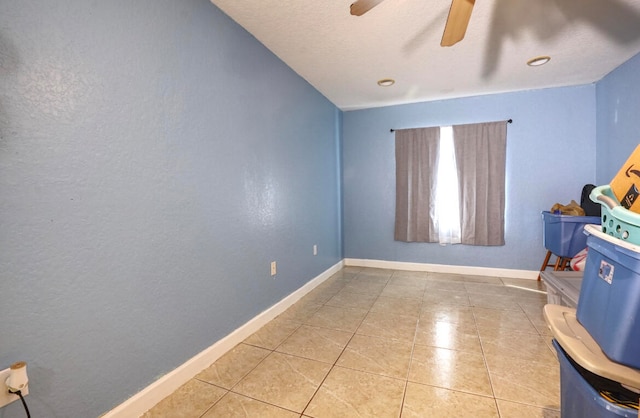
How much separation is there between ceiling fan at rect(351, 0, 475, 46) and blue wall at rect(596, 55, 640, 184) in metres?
2.16

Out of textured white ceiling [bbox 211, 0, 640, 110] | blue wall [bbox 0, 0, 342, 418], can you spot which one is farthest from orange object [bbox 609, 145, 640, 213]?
blue wall [bbox 0, 0, 342, 418]


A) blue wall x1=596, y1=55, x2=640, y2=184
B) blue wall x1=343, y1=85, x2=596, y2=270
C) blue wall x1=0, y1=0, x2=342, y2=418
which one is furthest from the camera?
blue wall x1=343, y1=85, x2=596, y2=270

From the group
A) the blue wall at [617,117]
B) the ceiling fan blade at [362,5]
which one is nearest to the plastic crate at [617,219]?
the ceiling fan blade at [362,5]

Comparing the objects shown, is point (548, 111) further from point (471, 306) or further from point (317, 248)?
point (317, 248)

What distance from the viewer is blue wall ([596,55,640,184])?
8.14 ft

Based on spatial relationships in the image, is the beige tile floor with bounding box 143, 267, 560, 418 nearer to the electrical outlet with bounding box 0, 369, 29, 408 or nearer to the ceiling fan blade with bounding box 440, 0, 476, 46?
the electrical outlet with bounding box 0, 369, 29, 408

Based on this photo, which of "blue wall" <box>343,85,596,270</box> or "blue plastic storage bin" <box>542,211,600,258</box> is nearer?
"blue plastic storage bin" <box>542,211,600,258</box>

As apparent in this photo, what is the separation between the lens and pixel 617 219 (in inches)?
32.7

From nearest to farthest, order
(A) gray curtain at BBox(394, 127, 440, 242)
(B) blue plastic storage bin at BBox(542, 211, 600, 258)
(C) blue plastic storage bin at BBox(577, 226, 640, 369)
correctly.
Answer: (C) blue plastic storage bin at BBox(577, 226, 640, 369), (B) blue plastic storage bin at BBox(542, 211, 600, 258), (A) gray curtain at BBox(394, 127, 440, 242)

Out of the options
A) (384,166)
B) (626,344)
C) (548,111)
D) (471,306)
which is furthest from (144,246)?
(548,111)

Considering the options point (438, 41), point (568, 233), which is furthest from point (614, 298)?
point (568, 233)

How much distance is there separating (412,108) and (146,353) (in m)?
3.77

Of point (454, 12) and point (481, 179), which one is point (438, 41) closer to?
point (454, 12)

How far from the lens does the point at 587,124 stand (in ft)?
10.2
